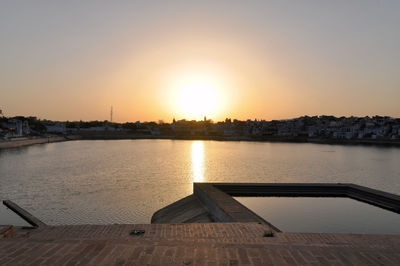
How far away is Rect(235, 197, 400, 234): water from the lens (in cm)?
1566

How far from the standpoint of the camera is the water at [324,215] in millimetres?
15656

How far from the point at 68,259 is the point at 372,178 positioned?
46339 mm

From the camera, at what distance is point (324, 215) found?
1766cm

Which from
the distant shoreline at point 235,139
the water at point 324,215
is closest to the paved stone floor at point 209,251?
the water at point 324,215

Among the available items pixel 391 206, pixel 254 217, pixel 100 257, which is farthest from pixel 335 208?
pixel 100 257

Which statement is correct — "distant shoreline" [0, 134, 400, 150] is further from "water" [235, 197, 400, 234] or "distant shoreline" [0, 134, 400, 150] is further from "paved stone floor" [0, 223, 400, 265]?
"paved stone floor" [0, 223, 400, 265]

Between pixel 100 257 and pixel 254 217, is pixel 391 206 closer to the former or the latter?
pixel 254 217

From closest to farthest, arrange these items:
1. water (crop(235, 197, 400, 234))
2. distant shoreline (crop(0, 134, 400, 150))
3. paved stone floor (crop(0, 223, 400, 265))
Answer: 1. paved stone floor (crop(0, 223, 400, 265))
2. water (crop(235, 197, 400, 234))
3. distant shoreline (crop(0, 134, 400, 150))

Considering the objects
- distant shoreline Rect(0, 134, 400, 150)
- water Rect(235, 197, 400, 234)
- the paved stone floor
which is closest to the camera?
the paved stone floor

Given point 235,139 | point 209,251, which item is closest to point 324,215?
point 209,251

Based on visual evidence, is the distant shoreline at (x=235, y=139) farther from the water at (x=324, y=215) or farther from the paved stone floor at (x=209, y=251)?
the paved stone floor at (x=209, y=251)

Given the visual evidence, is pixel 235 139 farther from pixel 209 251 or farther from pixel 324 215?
A: pixel 209 251

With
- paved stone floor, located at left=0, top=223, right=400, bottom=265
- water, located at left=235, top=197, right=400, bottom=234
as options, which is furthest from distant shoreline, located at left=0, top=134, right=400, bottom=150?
paved stone floor, located at left=0, top=223, right=400, bottom=265

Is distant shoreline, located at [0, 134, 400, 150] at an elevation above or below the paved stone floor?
below
